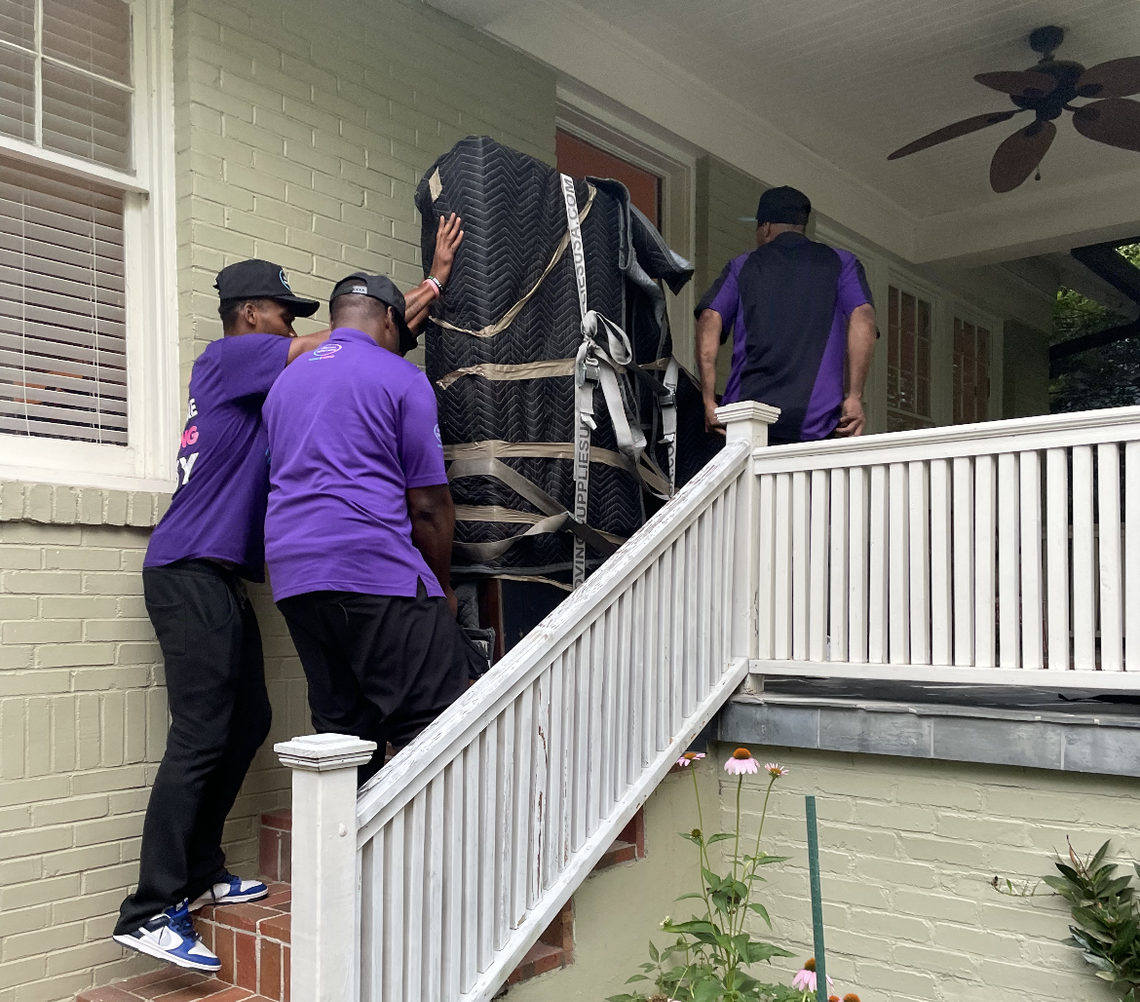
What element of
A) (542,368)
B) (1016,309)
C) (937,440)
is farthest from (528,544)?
(1016,309)

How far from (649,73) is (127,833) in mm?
4313

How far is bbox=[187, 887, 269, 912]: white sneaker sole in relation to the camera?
3.05 meters

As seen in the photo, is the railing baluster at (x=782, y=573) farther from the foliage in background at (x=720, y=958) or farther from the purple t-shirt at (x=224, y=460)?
the purple t-shirt at (x=224, y=460)

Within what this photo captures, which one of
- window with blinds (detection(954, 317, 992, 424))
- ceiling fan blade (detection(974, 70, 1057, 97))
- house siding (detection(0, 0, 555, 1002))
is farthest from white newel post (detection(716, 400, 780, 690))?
window with blinds (detection(954, 317, 992, 424))

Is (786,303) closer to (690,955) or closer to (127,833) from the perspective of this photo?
(690,955)

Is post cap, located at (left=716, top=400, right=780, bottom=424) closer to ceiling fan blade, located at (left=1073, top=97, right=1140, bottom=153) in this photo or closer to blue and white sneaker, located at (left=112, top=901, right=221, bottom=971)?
blue and white sneaker, located at (left=112, top=901, right=221, bottom=971)

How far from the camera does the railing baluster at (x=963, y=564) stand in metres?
3.18

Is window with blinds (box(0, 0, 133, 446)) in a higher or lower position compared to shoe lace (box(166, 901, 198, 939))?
higher

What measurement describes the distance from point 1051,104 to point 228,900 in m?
5.13

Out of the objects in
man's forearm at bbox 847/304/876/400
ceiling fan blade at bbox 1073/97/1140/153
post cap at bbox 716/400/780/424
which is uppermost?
ceiling fan blade at bbox 1073/97/1140/153

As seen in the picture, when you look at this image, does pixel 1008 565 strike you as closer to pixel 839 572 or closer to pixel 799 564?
pixel 839 572

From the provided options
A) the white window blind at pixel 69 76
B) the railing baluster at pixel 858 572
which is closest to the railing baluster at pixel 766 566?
the railing baluster at pixel 858 572

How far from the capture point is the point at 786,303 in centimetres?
408

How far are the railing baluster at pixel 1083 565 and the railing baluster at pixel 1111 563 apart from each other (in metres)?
0.03
